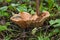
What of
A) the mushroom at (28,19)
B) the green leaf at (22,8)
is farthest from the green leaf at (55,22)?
the green leaf at (22,8)

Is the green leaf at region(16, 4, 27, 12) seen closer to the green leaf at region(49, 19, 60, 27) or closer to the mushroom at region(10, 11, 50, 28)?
the mushroom at region(10, 11, 50, 28)

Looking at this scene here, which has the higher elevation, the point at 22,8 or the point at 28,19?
the point at 22,8

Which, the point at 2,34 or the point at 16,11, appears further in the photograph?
the point at 16,11

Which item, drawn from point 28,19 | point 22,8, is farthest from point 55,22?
point 22,8

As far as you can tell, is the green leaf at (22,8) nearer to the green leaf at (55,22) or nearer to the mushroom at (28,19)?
the mushroom at (28,19)

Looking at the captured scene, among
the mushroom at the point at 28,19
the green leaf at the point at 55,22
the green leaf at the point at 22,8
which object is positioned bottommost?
the green leaf at the point at 55,22

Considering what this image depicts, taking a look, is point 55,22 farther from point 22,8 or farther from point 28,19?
point 22,8

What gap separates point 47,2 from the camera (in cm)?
213

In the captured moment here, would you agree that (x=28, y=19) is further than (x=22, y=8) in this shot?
No

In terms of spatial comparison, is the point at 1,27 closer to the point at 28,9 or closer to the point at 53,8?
the point at 28,9

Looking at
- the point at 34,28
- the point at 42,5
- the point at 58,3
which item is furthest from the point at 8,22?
the point at 58,3

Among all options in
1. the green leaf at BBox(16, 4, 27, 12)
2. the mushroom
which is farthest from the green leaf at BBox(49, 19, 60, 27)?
the green leaf at BBox(16, 4, 27, 12)

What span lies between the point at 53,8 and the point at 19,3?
0.40m

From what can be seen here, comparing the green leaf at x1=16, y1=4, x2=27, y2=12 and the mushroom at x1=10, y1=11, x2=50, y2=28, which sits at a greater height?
the green leaf at x1=16, y1=4, x2=27, y2=12
